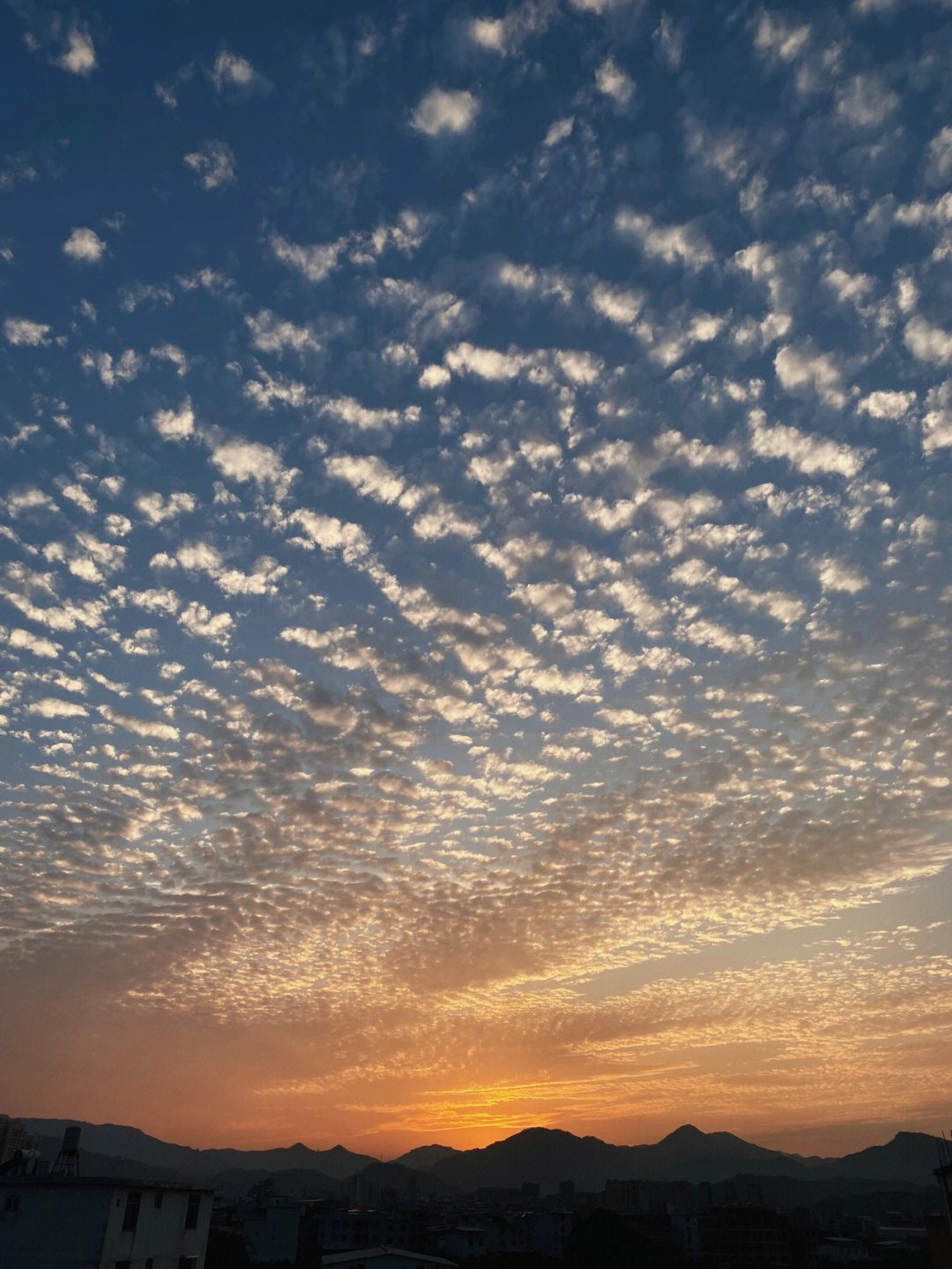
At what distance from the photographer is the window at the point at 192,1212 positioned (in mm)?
40653

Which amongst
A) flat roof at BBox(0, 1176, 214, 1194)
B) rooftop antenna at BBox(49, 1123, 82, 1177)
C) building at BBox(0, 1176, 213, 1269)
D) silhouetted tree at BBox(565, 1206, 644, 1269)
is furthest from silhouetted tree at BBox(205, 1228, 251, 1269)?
flat roof at BBox(0, 1176, 214, 1194)

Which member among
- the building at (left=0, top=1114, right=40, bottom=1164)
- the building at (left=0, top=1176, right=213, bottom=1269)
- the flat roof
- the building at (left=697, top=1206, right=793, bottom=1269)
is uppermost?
the building at (left=0, top=1114, right=40, bottom=1164)

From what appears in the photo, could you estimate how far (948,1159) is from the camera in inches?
1778

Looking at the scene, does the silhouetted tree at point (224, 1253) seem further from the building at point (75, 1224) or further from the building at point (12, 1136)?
the building at point (12, 1136)

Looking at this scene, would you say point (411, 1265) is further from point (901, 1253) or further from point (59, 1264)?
point (901, 1253)

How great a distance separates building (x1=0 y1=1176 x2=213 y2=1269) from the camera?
3416cm

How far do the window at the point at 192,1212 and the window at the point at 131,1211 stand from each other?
202 inches

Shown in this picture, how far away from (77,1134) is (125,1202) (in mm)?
9345

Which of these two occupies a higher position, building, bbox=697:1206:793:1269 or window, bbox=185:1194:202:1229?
window, bbox=185:1194:202:1229

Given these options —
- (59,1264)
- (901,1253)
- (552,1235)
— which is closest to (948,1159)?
(59,1264)

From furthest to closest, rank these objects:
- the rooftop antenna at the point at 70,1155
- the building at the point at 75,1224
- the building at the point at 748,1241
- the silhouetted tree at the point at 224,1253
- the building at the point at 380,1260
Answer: the building at the point at 748,1241 < the silhouetted tree at the point at 224,1253 < the building at the point at 380,1260 < the rooftop antenna at the point at 70,1155 < the building at the point at 75,1224

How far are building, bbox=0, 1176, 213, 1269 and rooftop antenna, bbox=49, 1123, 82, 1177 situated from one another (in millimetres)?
5345

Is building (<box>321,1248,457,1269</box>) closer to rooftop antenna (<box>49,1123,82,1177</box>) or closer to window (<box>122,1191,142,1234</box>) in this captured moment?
rooftop antenna (<box>49,1123,82,1177</box>)

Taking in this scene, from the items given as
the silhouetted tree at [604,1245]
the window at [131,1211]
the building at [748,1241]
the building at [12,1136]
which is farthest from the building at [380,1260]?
the building at [12,1136]
